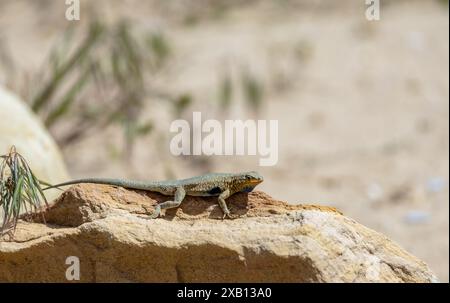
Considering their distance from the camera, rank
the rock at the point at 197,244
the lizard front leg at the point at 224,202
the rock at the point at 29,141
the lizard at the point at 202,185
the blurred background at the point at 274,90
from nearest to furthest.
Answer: the rock at the point at 197,244, the lizard front leg at the point at 224,202, the lizard at the point at 202,185, the rock at the point at 29,141, the blurred background at the point at 274,90

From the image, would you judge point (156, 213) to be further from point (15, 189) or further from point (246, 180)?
point (15, 189)

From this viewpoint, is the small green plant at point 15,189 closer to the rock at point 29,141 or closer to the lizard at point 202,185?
the lizard at point 202,185

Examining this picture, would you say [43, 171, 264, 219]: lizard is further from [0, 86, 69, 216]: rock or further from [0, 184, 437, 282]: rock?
[0, 86, 69, 216]: rock

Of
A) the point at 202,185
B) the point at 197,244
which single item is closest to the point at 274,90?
the point at 202,185

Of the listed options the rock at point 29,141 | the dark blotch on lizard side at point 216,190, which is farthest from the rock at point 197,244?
the rock at point 29,141

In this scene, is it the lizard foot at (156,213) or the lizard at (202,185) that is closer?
the lizard foot at (156,213)

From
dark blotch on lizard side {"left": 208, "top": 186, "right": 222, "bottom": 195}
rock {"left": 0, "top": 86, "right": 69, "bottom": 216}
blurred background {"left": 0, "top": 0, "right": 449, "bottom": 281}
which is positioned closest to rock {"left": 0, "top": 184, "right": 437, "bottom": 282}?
dark blotch on lizard side {"left": 208, "top": 186, "right": 222, "bottom": 195}
